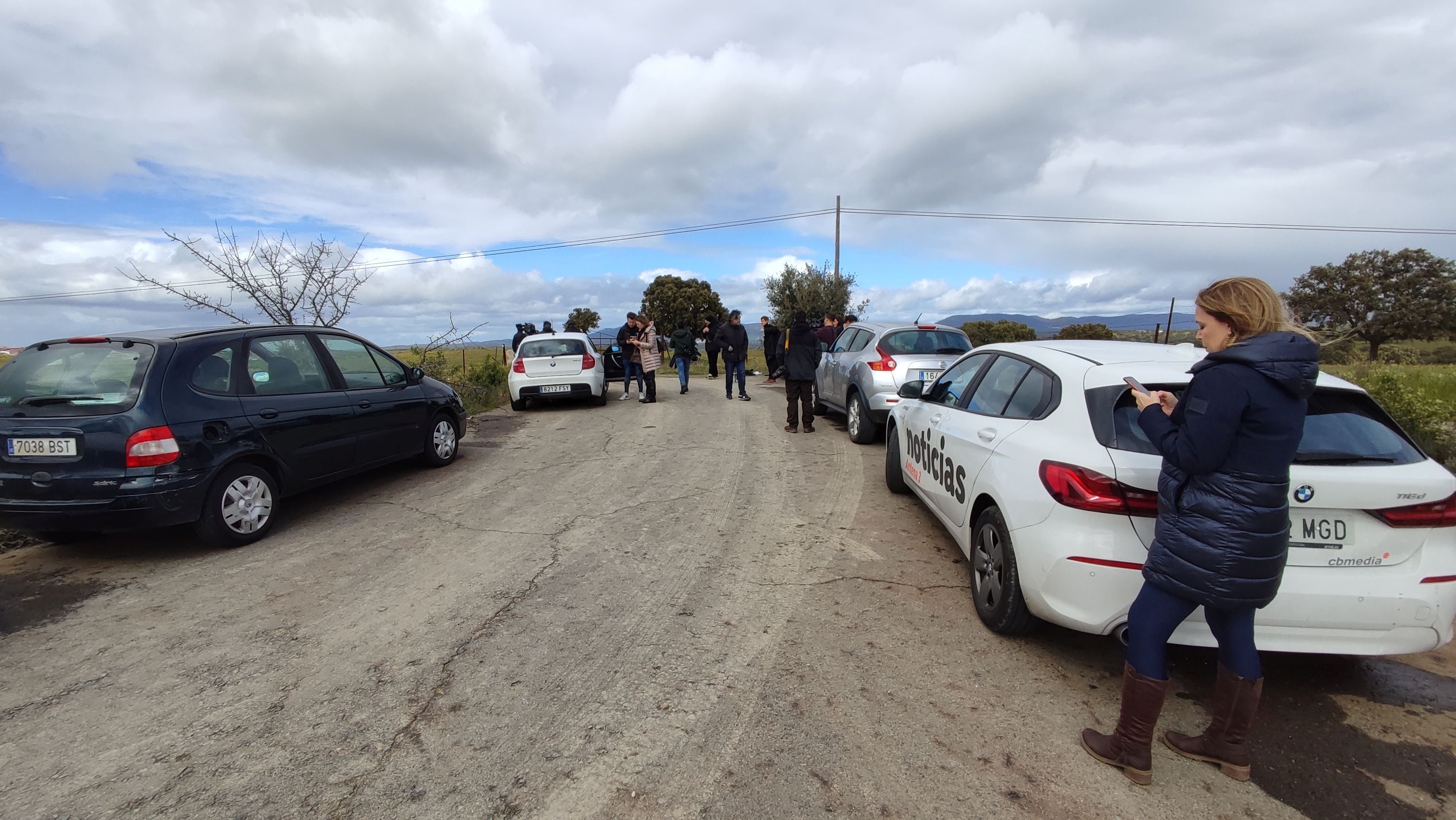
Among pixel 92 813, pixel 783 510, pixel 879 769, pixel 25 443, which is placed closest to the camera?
pixel 92 813

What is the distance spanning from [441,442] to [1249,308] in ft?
23.3

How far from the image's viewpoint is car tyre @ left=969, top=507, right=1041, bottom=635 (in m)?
3.19

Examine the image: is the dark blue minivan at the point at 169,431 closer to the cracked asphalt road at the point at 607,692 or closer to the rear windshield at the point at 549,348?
the cracked asphalt road at the point at 607,692

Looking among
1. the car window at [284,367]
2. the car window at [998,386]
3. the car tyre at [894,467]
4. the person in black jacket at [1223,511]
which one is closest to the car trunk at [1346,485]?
→ the person in black jacket at [1223,511]

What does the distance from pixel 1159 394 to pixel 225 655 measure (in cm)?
431

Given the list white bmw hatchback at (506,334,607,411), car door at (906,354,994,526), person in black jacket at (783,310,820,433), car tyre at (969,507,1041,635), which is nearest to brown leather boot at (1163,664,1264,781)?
car tyre at (969,507,1041,635)

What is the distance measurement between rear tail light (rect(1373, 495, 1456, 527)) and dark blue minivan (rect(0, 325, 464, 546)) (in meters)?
6.35

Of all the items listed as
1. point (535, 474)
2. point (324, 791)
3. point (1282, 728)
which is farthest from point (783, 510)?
point (324, 791)

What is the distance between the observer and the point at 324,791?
7.68ft

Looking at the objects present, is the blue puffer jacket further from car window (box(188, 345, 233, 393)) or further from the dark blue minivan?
car window (box(188, 345, 233, 393))

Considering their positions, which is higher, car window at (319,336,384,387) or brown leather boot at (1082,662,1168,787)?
car window at (319,336,384,387)

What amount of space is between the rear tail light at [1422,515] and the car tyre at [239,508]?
20.8 feet

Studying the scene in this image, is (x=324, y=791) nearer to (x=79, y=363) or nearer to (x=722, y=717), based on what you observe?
(x=722, y=717)

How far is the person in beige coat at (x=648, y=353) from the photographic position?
1260cm
